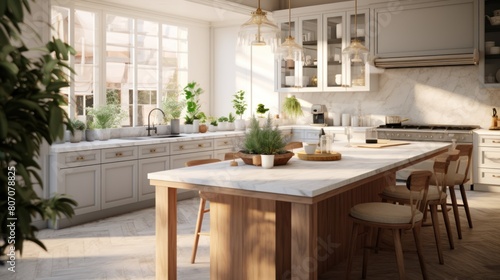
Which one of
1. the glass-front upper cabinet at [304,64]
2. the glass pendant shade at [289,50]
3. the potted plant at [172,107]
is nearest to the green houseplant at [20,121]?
the glass pendant shade at [289,50]

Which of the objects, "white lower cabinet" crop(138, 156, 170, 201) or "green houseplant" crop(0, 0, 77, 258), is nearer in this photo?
"green houseplant" crop(0, 0, 77, 258)

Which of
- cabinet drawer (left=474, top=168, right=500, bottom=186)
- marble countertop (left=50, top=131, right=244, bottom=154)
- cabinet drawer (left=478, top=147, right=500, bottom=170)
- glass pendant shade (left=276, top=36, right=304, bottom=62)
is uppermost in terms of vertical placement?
glass pendant shade (left=276, top=36, right=304, bottom=62)

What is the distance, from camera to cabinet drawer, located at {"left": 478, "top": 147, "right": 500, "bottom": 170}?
6.93 m

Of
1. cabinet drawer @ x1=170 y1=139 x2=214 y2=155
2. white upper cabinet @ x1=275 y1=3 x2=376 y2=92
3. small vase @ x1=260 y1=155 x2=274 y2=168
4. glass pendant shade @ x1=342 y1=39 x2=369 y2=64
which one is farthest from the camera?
white upper cabinet @ x1=275 y1=3 x2=376 y2=92

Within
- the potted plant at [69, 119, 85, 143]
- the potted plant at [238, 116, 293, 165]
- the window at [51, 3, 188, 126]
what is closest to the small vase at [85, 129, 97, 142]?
the potted plant at [69, 119, 85, 143]

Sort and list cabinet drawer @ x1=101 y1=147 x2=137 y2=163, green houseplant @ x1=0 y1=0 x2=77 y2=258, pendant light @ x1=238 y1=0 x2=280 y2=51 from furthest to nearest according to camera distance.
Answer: cabinet drawer @ x1=101 y1=147 x2=137 y2=163
pendant light @ x1=238 y1=0 x2=280 y2=51
green houseplant @ x1=0 y1=0 x2=77 y2=258

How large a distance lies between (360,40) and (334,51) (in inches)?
18.1

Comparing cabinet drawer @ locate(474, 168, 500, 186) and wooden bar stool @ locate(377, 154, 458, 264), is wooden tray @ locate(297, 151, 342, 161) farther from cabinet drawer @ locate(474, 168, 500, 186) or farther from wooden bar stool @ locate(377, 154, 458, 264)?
cabinet drawer @ locate(474, 168, 500, 186)

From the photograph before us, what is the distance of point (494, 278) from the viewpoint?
149 inches

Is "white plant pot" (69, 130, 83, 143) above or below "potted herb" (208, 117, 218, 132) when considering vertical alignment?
below

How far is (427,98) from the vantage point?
8000 mm

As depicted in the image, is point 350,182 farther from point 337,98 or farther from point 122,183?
point 337,98

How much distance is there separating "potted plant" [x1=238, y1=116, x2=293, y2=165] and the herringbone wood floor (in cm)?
99

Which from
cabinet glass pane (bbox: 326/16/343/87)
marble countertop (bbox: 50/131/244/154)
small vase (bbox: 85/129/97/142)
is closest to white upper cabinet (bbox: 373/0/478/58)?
cabinet glass pane (bbox: 326/16/343/87)
